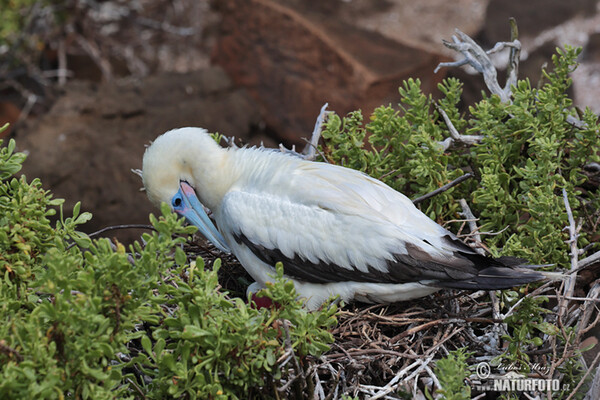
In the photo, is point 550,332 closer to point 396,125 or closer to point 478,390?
point 478,390

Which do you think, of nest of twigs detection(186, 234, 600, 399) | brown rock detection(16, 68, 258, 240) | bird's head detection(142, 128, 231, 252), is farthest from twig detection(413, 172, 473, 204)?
brown rock detection(16, 68, 258, 240)

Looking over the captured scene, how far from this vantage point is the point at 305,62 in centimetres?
737

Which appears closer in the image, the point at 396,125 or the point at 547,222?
the point at 547,222

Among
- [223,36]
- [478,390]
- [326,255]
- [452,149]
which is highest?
[452,149]

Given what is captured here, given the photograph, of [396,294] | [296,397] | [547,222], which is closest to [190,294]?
[296,397]

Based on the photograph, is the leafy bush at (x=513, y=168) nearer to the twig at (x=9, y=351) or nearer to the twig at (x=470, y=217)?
the twig at (x=470, y=217)

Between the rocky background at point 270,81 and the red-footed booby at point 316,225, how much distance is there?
2338 mm

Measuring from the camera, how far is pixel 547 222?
3254mm

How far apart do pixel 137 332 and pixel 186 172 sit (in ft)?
4.23

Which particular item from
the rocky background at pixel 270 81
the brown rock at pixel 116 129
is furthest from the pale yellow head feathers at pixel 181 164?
the brown rock at pixel 116 129

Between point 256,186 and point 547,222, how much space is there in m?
1.40

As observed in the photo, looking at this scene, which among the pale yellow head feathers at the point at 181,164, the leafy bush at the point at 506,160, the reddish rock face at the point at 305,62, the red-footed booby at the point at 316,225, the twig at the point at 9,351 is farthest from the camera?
the reddish rock face at the point at 305,62

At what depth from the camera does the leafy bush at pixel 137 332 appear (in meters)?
2.29

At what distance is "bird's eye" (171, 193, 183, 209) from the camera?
12.1 feet
